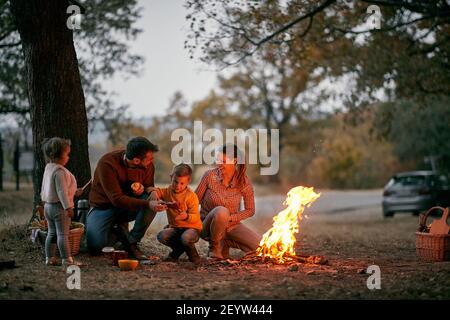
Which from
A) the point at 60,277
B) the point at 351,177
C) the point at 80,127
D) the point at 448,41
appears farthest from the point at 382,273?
the point at 351,177

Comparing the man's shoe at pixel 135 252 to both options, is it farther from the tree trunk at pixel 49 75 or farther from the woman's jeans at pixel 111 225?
the tree trunk at pixel 49 75

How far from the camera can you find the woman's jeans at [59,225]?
7586 millimetres

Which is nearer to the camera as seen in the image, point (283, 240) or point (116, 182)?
point (116, 182)

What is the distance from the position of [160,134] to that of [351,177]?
15308mm

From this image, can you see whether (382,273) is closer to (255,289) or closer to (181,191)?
(255,289)

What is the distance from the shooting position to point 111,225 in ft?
28.0

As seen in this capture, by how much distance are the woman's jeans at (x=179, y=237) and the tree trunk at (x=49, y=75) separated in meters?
2.02

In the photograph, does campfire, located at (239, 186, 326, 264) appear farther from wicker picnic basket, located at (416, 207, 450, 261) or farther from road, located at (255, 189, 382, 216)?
road, located at (255, 189, 382, 216)

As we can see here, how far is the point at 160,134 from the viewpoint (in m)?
37.3

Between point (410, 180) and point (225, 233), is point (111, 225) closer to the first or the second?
point (225, 233)

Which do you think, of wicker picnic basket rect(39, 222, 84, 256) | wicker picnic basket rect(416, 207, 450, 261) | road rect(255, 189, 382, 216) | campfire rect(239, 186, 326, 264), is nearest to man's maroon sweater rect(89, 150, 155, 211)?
wicker picnic basket rect(39, 222, 84, 256)

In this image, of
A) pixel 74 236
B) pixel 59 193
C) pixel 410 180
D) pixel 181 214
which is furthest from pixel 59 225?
Answer: pixel 410 180
